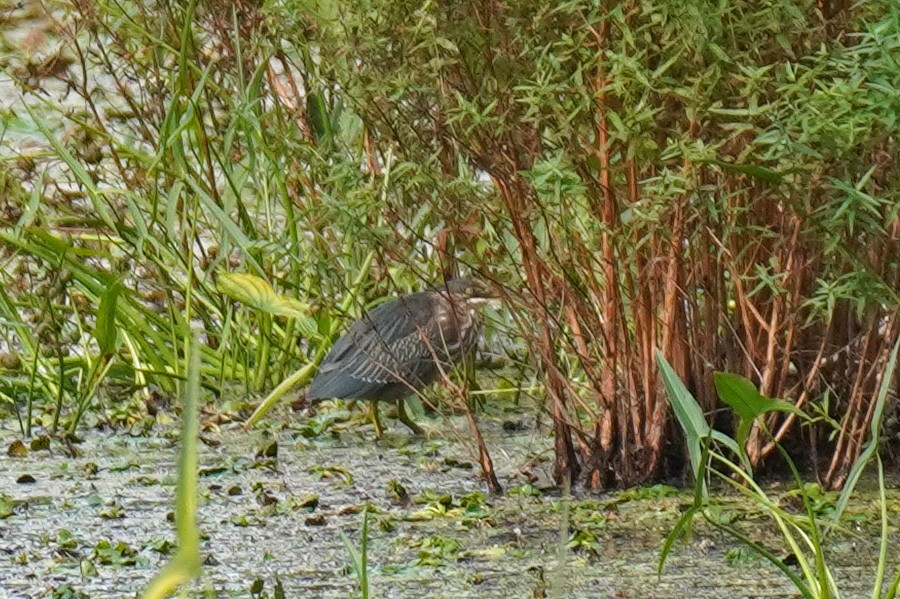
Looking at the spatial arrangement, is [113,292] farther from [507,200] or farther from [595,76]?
[595,76]

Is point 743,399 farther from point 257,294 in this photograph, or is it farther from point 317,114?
point 317,114

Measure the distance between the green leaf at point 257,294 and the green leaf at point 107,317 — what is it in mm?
305

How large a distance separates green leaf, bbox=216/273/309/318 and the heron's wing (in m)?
0.23

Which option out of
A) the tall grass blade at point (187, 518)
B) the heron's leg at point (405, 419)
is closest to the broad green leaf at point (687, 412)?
the tall grass blade at point (187, 518)

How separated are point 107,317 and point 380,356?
0.78 metres

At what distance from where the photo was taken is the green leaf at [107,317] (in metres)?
4.75

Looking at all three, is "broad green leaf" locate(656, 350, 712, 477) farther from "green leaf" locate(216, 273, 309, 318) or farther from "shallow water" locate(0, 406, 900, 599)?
"green leaf" locate(216, 273, 309, 318)

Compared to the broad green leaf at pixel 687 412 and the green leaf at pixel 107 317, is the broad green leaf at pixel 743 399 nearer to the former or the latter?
the broad green leaf at pixel 687 412

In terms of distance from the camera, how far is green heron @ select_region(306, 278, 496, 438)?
517cm

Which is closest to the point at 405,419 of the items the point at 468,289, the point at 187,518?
the point at 468,289

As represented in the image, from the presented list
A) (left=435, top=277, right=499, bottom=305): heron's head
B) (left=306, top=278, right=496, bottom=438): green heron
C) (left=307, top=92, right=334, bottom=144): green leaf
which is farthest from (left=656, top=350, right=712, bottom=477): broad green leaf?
(left=307, top=92, right=334, bottom=144): green leaf

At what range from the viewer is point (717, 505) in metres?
4.14

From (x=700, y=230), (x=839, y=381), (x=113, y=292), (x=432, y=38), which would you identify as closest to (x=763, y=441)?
(x=839, y=381)

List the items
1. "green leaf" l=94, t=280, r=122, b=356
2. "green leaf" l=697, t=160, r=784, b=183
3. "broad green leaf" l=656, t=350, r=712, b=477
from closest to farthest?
"broad green leaf" l=656, t=350, r=712, b=477, "green leaf" l=697, t=160, r=784, b=183, "green leaf" l=94, t=280, r=122, b=356
